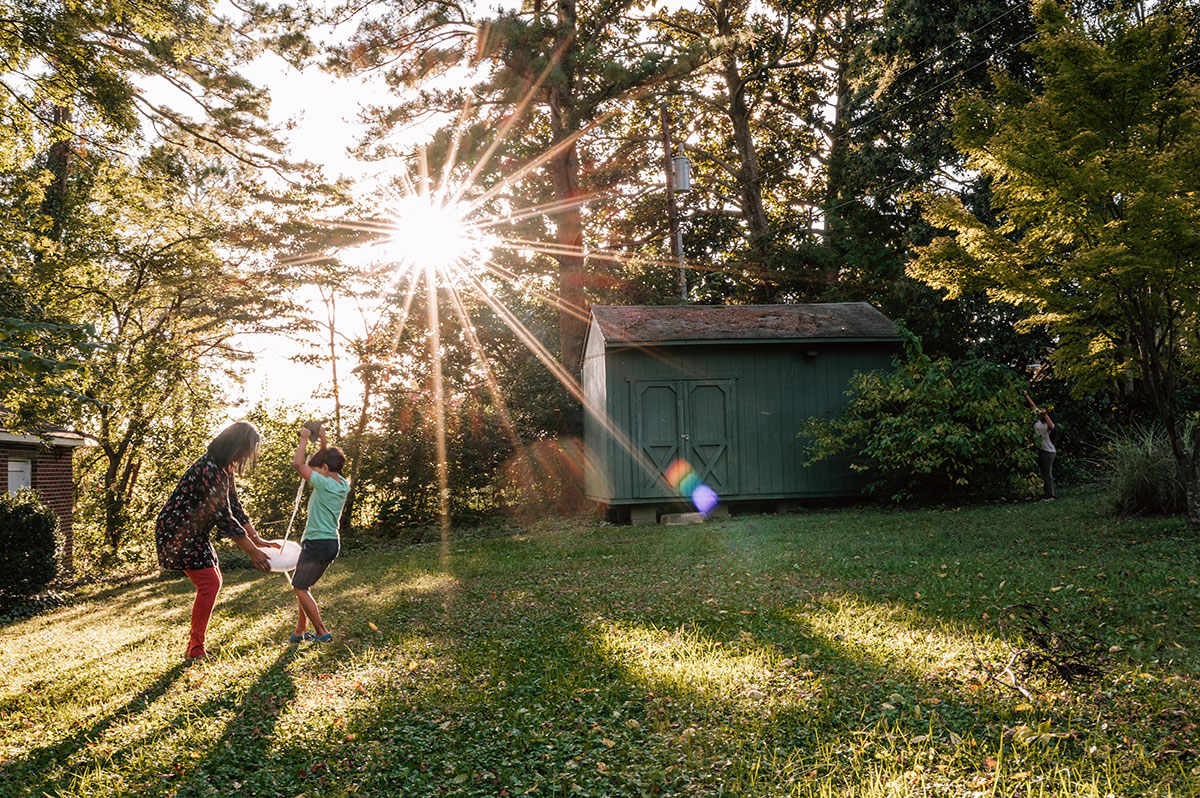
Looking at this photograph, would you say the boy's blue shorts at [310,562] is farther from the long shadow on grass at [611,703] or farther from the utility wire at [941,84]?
the utility wire at [941,84]

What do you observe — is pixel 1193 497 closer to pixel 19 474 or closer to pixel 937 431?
pixel 937 431

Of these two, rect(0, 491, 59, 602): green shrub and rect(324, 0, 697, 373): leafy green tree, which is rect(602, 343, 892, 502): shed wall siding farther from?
rect(0, 491, 59, 602): green shrub

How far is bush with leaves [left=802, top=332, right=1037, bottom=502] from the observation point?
45.2 ft

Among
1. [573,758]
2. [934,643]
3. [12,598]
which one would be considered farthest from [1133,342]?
[12,598]

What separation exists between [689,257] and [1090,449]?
1275cm

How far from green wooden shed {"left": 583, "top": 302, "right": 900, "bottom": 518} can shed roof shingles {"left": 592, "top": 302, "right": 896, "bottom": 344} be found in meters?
0.04

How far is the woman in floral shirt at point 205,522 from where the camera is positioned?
19.8 ft

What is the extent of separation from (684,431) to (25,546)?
35.1 feet

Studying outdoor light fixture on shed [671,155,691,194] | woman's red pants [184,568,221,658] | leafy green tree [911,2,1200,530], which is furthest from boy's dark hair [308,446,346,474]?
outdoor light fixture on shed [671,155,691,194]

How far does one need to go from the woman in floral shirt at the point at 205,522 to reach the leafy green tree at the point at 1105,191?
25.3 feet

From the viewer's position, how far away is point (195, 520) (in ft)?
20.0

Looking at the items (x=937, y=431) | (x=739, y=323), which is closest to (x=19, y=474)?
(x=739, y=323)

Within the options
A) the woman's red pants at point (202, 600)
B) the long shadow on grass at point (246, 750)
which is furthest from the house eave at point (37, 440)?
the long shadow on grass at point (246, 750)

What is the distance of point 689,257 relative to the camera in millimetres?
26406
